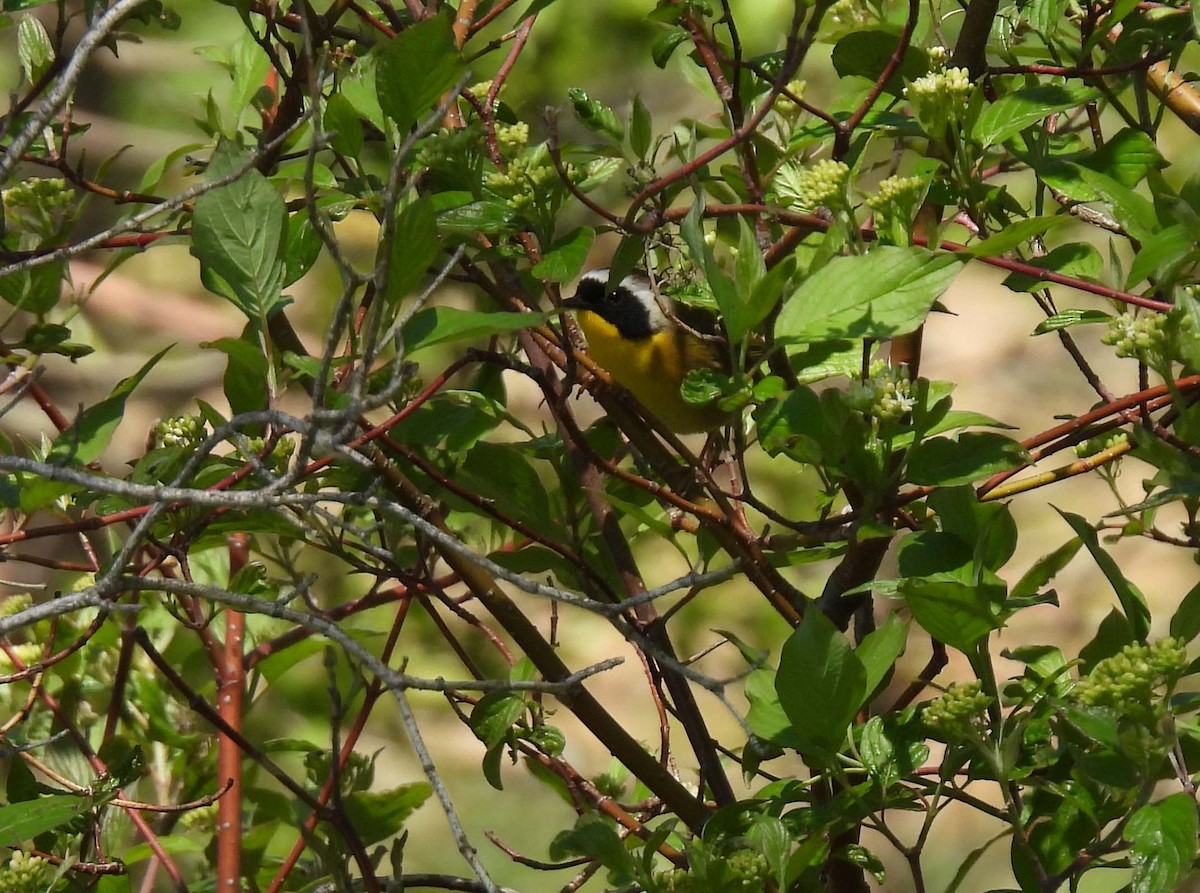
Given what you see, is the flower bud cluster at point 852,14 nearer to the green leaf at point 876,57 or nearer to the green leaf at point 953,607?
the green leaf at point 876,57

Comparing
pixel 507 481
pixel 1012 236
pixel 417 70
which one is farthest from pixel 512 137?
pixel 1012 236

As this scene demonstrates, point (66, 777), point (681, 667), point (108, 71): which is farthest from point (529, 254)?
point (108, 71)

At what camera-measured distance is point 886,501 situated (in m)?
0.96

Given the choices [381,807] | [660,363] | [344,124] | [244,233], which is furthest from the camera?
[660,363]

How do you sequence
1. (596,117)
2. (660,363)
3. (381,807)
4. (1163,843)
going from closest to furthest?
(1163,843)
(596,117)
(381,807)
(660,363)

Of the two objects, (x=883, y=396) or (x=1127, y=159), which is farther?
(x=1127, y=159)

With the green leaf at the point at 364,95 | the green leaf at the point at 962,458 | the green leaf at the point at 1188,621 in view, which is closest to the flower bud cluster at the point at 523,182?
the green leaf at the point at 364,95

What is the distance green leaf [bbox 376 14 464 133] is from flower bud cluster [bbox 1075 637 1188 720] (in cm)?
57

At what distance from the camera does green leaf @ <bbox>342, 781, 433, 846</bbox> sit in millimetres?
1308

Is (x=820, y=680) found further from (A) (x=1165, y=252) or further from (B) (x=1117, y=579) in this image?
(A) (x=1165, y=252)

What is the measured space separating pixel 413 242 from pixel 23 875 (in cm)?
60

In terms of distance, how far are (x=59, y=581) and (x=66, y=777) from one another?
170 centimetres

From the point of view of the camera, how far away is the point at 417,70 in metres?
0.85

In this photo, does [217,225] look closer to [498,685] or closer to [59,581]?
[498,685]
